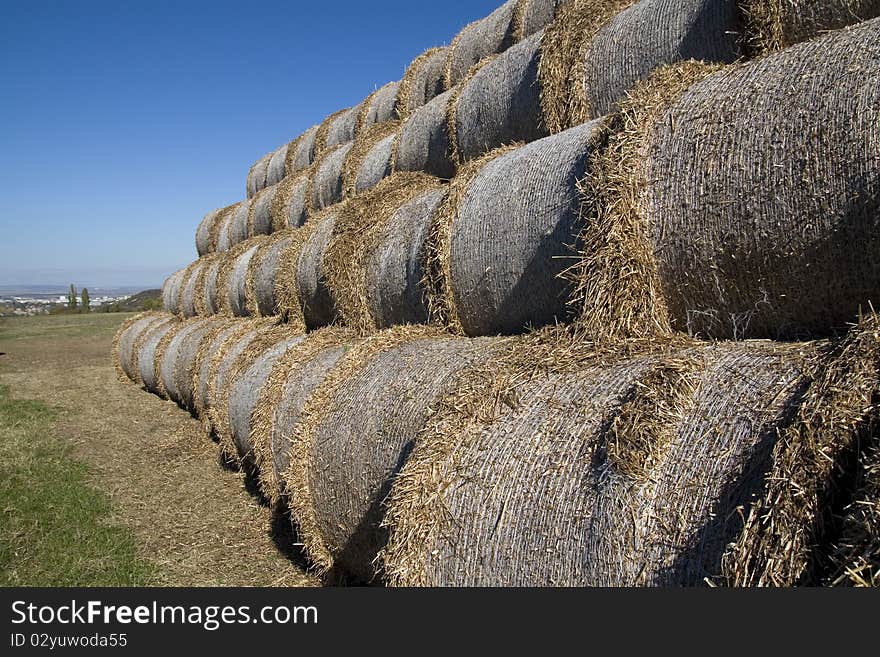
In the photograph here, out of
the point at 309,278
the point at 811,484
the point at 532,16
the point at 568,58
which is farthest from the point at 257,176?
the point at 811,484

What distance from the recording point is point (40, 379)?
12023mm

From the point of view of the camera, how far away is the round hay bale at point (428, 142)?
4.74m

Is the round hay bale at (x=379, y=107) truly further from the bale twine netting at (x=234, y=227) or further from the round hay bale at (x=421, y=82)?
the bale twine netting at (x=234, y=227)

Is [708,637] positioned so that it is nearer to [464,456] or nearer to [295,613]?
[464,456]

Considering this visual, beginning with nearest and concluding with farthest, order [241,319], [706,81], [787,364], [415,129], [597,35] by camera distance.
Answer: [787,364] → [706,81] → [597,35] → [415,129] → [241,319]

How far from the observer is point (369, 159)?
19.7 feet

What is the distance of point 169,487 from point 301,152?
5078 mm

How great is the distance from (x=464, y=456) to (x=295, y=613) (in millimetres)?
757

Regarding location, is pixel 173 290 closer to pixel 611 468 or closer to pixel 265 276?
pixel 265 276

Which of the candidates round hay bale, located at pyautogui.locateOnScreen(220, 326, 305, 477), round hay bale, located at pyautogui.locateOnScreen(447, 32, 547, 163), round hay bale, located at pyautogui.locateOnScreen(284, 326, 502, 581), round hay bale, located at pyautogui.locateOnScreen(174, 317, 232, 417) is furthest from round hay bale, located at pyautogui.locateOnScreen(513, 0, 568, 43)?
round hay bale, located at pyautogui.locateOnScreen(174, 317, 232, 417)

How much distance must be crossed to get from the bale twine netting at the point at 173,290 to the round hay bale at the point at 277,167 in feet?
8.23

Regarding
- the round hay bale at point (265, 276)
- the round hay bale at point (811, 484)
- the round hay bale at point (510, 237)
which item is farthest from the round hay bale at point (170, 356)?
the round hay bale at point (811, 484)

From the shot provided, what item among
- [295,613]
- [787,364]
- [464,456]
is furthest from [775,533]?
[295,613]

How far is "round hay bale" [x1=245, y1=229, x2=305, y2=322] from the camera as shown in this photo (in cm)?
659
